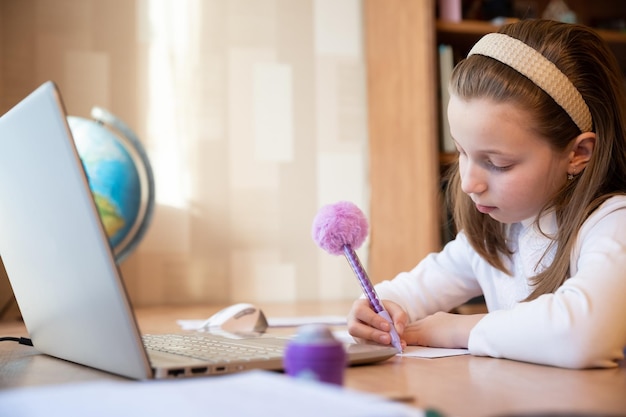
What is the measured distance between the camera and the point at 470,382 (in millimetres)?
649

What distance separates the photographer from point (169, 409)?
406 mm

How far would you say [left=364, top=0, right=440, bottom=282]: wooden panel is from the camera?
2.07m

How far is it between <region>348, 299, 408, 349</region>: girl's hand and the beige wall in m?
1.32

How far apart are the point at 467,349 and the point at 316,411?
0.56 meters

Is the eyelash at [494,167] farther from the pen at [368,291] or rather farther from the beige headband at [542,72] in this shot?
the pen at [368,291]

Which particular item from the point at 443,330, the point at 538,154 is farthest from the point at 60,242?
the point at 538,154

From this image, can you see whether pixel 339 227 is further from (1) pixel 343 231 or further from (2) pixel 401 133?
(2) pixel 401 133

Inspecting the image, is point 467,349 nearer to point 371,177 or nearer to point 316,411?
point 316,411

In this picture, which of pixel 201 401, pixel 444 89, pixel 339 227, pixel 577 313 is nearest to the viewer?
pixel 201 401

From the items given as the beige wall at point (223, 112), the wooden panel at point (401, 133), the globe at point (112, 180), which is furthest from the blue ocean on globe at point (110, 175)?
the wooden panel at point (401, 133)

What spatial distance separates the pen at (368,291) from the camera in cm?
91

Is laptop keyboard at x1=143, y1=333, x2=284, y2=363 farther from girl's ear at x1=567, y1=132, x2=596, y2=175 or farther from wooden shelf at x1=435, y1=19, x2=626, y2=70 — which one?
wooden shelf at x1=435, y1=19, x2=626, y2=70

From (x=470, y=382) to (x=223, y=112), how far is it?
1.73 m

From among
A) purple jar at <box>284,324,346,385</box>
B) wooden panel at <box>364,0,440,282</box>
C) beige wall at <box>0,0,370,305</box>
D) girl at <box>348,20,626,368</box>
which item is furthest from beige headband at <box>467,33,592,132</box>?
beige wall at <box>0,0,370,305</box>
